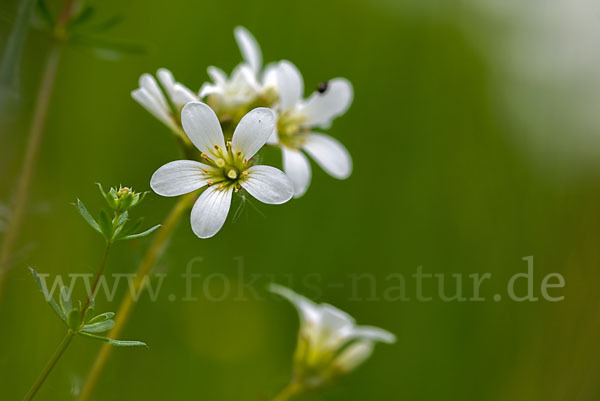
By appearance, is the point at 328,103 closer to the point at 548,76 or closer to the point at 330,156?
the point at 330,156

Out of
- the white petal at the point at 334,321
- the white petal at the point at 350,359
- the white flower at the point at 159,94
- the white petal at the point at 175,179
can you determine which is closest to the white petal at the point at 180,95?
the white flower at the point at 159,94

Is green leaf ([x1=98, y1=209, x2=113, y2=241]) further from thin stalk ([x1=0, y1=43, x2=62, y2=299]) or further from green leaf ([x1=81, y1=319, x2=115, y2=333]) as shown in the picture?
thin stalk ([x1=0, y1=43, x2=62, y2=299])

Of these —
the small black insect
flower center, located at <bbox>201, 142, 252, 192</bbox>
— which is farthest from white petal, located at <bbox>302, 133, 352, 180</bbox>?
flower center, located at <bbox>201, 142, 252, 192</bbox>

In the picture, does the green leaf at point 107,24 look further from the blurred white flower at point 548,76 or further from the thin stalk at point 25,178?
the blurred white flower at point 548,76

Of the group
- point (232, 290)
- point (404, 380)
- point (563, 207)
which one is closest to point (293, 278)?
Answer: point (232, 290)

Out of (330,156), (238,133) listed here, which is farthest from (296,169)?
(238,133)

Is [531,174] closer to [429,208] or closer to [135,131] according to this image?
[429,208]
